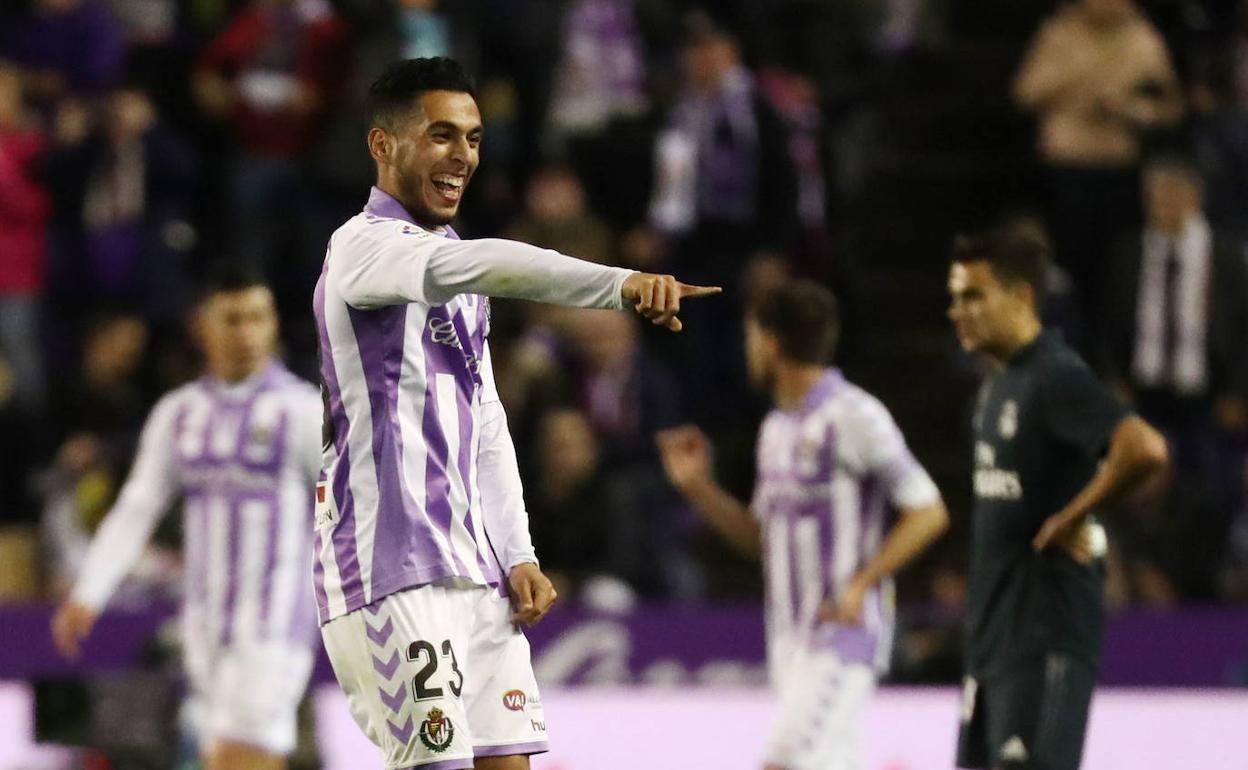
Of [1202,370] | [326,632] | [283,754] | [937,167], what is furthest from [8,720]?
[937,167]

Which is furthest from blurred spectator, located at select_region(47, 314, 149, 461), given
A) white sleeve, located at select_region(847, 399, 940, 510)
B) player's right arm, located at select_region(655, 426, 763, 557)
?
white sleeve, located at select_region(847, 399, 940, 510)

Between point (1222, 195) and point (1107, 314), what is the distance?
91cm

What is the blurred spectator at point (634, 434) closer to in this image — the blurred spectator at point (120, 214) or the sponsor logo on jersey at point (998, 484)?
the blurred spectator at point (120, 214)

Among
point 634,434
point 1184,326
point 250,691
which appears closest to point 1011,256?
point 250,691

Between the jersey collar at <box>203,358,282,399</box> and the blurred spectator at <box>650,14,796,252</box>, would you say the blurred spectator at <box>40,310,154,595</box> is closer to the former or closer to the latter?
the blurred spectator at <box>650,14,796,252</box>

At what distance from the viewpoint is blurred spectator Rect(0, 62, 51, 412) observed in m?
12.4

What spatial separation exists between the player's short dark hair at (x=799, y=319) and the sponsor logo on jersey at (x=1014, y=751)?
72.8 inches

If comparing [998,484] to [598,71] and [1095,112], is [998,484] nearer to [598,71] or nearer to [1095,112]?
[1095,112]

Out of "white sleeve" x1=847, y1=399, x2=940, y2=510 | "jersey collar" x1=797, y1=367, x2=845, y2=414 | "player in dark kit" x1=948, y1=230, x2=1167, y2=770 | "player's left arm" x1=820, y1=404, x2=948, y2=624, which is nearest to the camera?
"player in dark kit" x1=948, y1=230, x2=1167, y2=770

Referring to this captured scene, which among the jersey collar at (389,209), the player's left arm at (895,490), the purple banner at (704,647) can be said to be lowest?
the purple banner at (704,647)

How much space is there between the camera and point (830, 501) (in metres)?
7.65

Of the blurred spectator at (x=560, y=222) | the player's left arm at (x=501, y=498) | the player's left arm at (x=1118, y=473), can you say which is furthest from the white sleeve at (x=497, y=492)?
the blurred spectator at (x=560, y=222)

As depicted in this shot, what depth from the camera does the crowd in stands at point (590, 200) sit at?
1191 centimetres

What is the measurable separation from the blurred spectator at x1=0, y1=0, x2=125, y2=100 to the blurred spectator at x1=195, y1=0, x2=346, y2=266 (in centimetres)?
65
